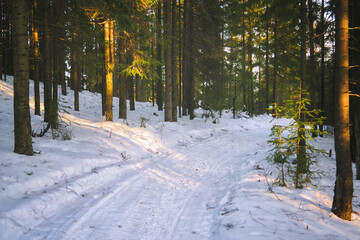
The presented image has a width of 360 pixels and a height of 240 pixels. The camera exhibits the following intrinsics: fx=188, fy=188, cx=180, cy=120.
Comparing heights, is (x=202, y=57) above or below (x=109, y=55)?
above

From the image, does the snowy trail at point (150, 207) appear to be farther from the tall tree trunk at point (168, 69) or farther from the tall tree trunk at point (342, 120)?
the tall tree trunk at point (168, 69)

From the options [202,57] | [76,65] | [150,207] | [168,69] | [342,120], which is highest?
[202,57]

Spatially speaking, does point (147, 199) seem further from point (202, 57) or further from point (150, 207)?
point (202, 57)

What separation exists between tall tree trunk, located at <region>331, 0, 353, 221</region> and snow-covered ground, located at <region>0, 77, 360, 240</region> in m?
0.37

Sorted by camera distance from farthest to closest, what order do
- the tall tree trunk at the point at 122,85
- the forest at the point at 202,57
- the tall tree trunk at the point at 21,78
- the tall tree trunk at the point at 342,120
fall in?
the tall tree trunk at the point at 122,85 < the tall tree trunk at the point at 21,78 < the forest at the point at 202,57 < the tall tree trunk at the point at 342,120

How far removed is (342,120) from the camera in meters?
3.91

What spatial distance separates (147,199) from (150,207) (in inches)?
13.9

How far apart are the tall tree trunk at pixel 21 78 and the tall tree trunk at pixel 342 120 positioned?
762 centimetres

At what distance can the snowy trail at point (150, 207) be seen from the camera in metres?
3.12

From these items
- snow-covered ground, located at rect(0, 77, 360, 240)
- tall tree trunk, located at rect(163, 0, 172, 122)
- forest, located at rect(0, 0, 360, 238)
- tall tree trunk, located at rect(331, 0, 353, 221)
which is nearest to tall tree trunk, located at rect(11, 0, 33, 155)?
forest, located at rect(0, 0, 360, 238)

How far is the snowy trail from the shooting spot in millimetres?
3117

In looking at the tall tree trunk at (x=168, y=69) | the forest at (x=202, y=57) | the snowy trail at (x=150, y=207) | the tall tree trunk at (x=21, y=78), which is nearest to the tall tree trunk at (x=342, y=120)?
the forest at (x=202, y=57)

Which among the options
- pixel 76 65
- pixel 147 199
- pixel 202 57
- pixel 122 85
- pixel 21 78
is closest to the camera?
pixel 147 199

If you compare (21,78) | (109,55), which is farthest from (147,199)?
(109,55)
